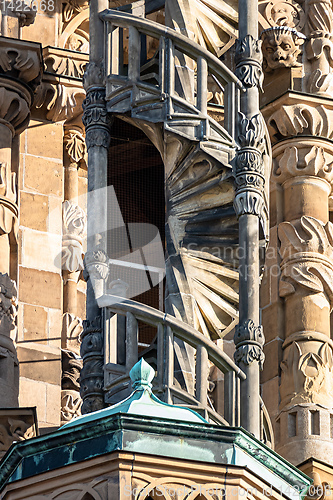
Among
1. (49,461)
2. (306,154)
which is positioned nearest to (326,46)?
(306,154)

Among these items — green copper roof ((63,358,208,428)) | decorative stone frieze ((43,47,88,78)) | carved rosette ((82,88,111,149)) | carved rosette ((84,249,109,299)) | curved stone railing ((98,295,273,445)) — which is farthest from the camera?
decorative stone frieze ((43,47,88,78))

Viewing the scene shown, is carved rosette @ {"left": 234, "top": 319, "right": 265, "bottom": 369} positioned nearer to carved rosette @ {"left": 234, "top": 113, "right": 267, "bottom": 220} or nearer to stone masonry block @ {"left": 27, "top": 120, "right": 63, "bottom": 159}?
carved rosette @ {"left": 234, "top": 113, "right": 267, "bottom": 220}

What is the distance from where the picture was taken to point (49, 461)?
34.7 ft

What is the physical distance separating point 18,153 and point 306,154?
215 cm

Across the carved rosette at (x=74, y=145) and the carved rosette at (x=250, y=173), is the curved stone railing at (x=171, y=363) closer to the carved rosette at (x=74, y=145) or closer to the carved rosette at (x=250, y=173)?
the carved rosette at (x=250, y=173)

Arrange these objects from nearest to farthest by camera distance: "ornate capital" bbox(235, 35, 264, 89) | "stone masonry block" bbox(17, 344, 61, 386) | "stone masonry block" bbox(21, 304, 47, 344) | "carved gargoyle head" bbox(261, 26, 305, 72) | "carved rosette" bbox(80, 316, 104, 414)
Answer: "carved rosette" bbox(80, 316, 104, 414), "ornate capital" bbox(235, 35, 264, 89), "stone masonry block" bbox(17, 344, 61, 386), "stone masonry block" bbox(21, 304, 47, 344), "carved gargoyle head" bbox(261, 26, 305, 72)

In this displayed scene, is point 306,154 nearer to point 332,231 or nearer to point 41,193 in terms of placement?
point 332,231

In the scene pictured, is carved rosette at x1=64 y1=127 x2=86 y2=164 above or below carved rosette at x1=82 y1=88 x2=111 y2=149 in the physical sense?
above

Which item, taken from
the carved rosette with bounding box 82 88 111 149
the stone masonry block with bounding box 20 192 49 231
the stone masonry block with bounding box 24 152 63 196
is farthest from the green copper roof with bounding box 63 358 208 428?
the stone masonry block with bounding box 24 152 63 196

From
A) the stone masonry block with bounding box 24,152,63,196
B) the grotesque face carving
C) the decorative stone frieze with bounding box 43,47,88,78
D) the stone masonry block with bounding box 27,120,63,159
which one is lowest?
the stone masonry block with bounding box 24,152,63,196

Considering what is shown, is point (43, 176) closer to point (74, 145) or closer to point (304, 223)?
point (74, 145)

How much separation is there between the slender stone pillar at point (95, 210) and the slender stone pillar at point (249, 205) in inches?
33.0

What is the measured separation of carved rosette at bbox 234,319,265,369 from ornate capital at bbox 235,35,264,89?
167 cm

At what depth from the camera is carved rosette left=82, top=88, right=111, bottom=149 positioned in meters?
13.7
